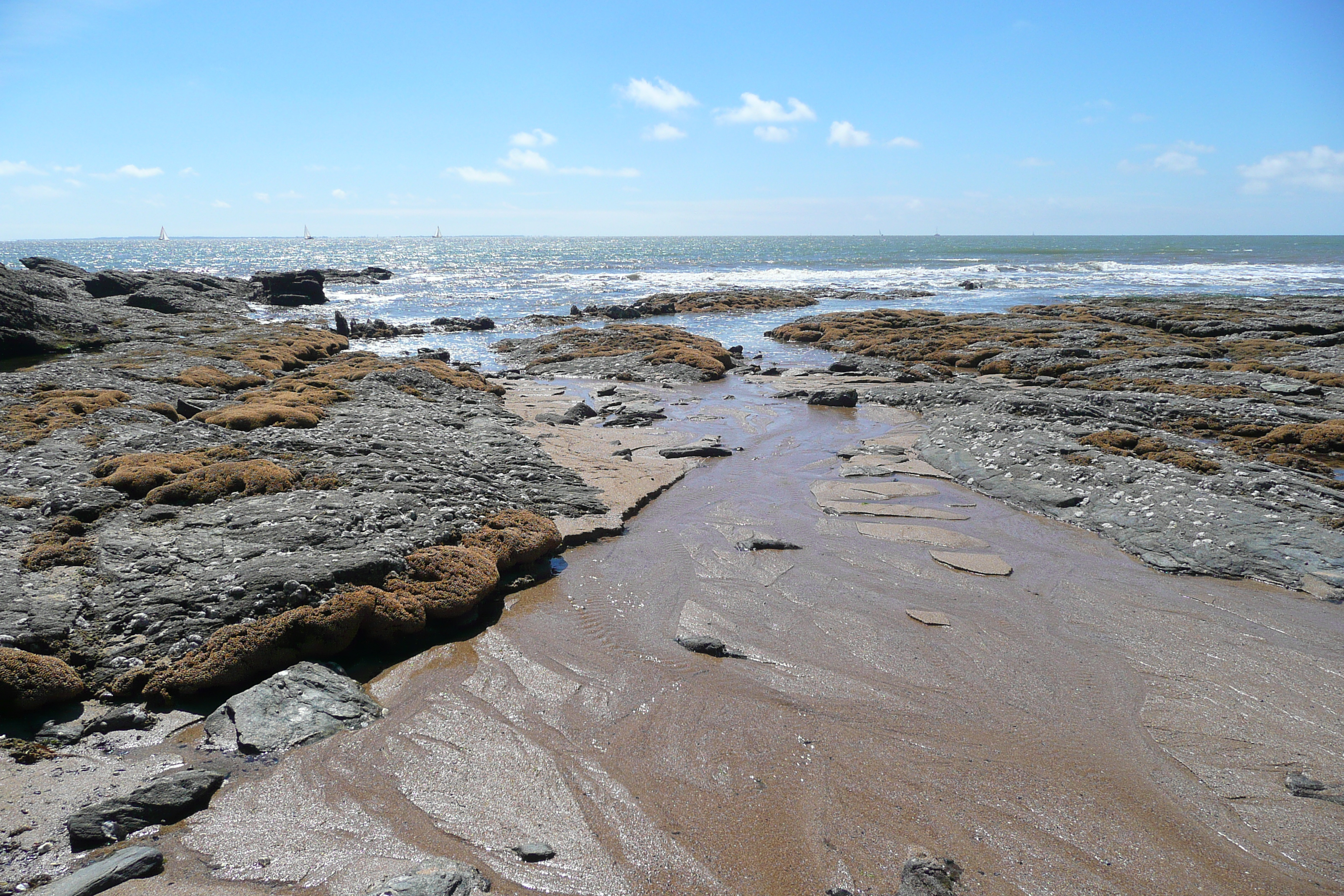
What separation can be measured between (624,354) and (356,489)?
75.3ft

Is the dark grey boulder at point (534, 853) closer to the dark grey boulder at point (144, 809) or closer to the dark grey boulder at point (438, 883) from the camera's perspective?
the dark grey boulder at point (438, 883)

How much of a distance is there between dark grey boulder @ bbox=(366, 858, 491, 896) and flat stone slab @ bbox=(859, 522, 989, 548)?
8.06 metres

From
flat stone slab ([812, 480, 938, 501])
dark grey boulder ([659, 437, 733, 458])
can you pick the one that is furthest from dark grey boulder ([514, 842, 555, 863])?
dark grey boulder ([659, 437, 733, 458])

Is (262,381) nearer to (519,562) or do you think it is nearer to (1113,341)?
(519,562)

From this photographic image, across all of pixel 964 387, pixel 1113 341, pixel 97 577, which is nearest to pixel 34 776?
pixel 97 577

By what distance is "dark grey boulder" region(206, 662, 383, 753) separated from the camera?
5.85 metres

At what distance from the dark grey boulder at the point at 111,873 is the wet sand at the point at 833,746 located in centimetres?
9

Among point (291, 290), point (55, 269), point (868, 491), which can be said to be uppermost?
point (55, 269)

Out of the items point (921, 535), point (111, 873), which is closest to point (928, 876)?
point (111, 873)

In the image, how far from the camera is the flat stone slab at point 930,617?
833 centimetres

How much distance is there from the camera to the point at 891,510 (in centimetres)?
1238

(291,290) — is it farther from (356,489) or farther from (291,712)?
(291,712)

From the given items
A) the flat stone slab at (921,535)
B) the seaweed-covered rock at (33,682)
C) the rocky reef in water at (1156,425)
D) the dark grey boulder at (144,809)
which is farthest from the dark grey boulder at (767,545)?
the seaweed-covered rock at (33,682)

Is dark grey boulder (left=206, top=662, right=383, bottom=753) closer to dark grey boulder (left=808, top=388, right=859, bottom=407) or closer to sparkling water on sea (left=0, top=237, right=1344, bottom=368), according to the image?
dark grey boulder (left=808, top=388, right=859, bottom=407)
